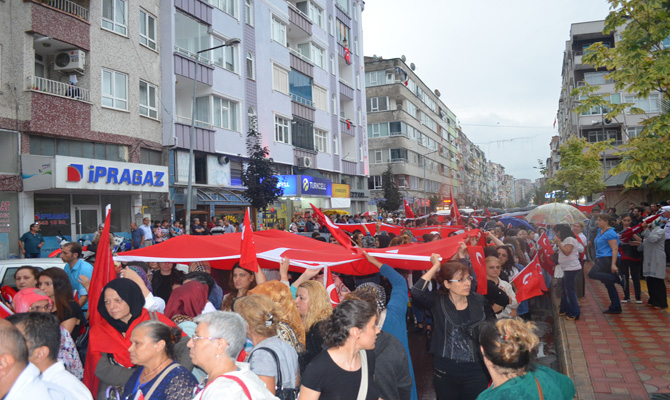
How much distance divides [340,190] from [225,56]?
13646mm

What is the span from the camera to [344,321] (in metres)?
3.21

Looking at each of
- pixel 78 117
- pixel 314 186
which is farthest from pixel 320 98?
pixel 78 117

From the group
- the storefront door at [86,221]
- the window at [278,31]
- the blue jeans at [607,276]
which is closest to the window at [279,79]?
the window at [278,31]

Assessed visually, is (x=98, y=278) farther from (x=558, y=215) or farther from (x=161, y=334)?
(x=558, y=215)

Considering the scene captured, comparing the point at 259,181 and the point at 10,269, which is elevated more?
the point at 259,181

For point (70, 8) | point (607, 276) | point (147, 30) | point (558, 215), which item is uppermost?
point (147, 30)

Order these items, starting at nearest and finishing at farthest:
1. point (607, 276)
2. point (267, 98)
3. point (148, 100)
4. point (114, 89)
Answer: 1. point (607, 276)
2. point (114, 89)
3. point (148, 100)
4. point (267, 98)

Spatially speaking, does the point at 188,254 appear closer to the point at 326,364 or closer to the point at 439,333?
the point at 439,333

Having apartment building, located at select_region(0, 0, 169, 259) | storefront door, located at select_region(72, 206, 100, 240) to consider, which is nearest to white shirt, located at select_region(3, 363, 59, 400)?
apartment building, located at select_region(0, 0, 169, 259)

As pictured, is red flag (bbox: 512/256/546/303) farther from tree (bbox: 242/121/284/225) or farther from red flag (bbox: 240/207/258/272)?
tree (bbox: 242/121/284/225)

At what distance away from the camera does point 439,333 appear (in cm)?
473

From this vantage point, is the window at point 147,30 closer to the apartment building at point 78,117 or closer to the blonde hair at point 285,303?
the apartment building at point 78,117

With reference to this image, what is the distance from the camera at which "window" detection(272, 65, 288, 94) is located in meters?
30.4

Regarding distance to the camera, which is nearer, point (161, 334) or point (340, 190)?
point (161, 334)
